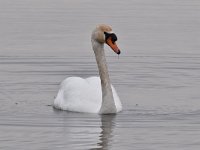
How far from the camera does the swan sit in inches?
628

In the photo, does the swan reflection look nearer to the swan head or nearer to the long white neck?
the long white neck

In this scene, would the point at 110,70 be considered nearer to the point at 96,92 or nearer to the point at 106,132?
the point at 96,92

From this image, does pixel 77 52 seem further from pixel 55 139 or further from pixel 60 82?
pixel 55 139

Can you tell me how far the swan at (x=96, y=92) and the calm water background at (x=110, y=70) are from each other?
8.3 inches

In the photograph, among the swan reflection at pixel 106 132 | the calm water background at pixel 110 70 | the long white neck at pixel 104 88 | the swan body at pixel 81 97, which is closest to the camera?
the swan reflection at pixel 106 132

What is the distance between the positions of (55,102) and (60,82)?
2.02 meters

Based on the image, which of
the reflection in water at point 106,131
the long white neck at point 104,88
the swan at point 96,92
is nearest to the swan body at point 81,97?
the swan at point 96,92

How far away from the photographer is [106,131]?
14.4 metres

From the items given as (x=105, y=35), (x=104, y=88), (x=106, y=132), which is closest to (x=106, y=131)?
(x=106, y=132)

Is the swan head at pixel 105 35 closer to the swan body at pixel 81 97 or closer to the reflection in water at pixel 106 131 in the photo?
the swan body at pixel 81 97

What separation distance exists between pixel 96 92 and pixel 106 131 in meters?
2.27

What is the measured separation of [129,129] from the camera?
14305mm

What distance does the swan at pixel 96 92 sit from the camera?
15945mm

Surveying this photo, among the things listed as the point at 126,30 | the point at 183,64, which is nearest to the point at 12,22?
the point at 126,30
